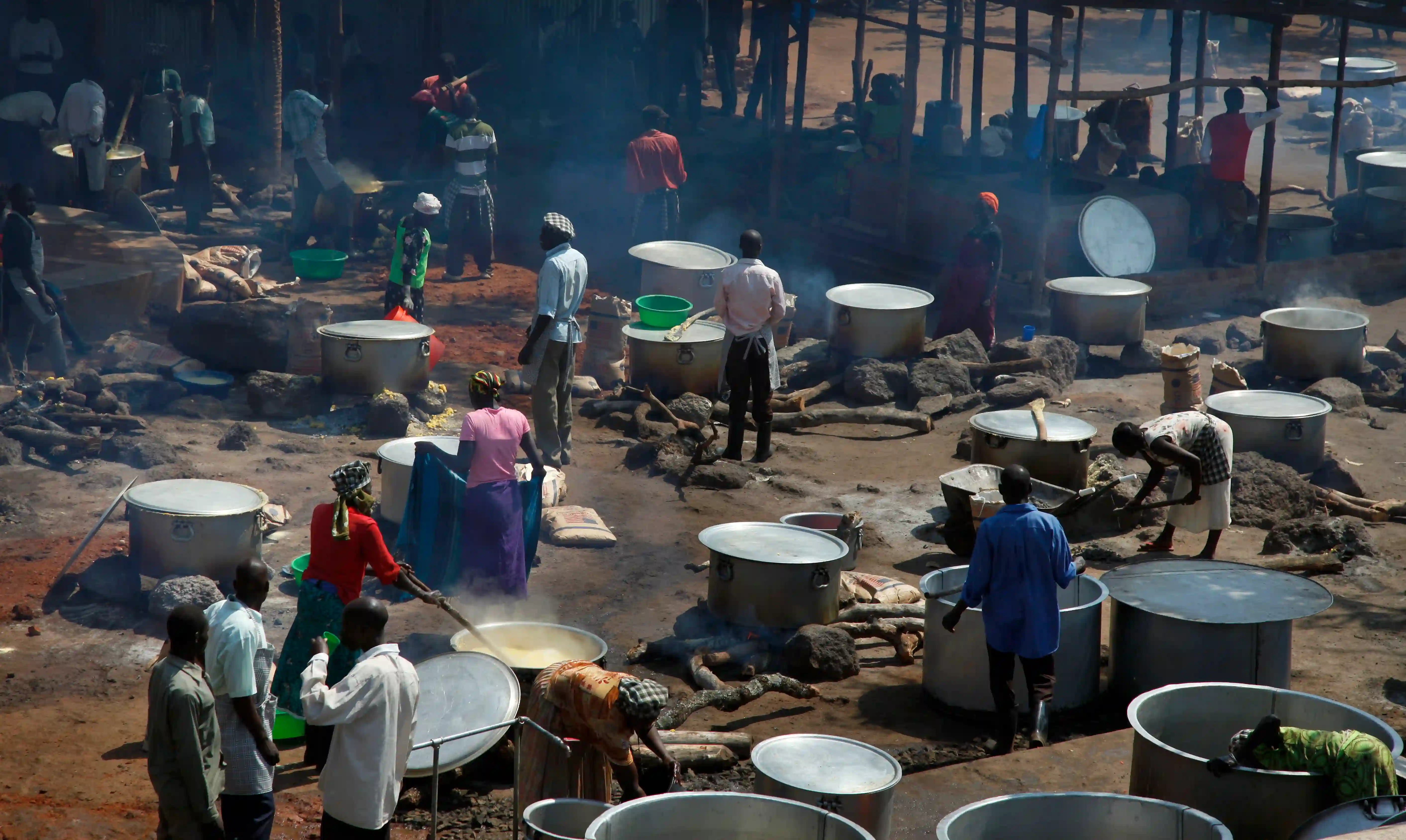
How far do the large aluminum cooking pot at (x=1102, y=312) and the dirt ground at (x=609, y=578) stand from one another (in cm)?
31

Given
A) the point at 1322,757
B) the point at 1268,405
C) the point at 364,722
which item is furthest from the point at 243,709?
the point at 1268,405

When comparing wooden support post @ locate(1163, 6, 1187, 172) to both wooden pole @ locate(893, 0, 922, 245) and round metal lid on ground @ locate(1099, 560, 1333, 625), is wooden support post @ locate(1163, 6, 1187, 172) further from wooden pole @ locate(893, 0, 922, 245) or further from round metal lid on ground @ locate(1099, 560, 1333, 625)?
round metal lid on ground @ locate(1099, 560, 1333, 625)

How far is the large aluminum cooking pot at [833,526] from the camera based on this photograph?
7.74m

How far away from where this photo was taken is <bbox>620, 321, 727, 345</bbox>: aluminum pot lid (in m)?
11.0

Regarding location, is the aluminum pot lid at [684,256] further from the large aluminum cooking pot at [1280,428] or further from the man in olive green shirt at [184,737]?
the man in olive green shirt at [184,737]

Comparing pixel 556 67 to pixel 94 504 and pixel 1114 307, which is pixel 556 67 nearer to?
pixel 1114 307

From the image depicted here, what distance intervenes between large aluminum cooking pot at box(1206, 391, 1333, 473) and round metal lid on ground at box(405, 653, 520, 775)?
626 centimetres

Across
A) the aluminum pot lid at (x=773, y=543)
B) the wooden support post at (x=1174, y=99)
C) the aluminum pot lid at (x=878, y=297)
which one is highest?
the wooden support post at (x=1174, y=99)

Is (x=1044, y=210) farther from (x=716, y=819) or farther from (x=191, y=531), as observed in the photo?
(x=716, y=819)

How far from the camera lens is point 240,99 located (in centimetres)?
2002

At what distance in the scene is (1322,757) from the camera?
462 cm

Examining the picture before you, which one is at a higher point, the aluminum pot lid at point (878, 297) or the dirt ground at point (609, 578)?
the aluminum pot lid at point (878, 297)

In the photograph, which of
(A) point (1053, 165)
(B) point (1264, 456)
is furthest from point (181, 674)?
(A) point (1053, 165)

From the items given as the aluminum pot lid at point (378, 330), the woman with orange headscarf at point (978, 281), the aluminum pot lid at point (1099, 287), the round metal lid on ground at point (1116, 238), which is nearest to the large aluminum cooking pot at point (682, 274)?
the woman with orange headscarf at point (978, 281)
